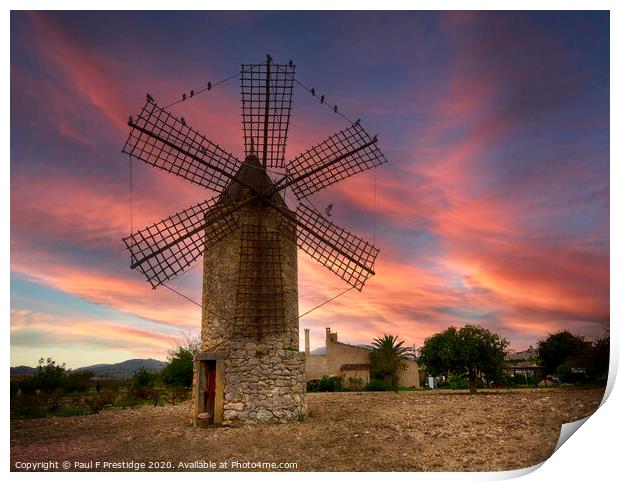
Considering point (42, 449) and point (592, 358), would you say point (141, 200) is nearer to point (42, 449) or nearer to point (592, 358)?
point (42, 449)

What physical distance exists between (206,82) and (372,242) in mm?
4398

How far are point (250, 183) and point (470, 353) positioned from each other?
35.3 ft

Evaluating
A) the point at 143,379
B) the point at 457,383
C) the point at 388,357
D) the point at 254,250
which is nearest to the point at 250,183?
the point at 254,250

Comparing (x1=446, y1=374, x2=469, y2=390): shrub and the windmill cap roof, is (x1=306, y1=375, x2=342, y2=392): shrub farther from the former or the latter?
the windmill cap roof

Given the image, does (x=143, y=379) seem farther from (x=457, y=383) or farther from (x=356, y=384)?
(x=457, y=383)

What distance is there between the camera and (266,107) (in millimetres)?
9688

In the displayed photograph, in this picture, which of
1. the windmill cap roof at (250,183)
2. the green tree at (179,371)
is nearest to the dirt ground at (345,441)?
the windmill cap roof at (250,183)

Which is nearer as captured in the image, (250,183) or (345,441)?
(345,441)

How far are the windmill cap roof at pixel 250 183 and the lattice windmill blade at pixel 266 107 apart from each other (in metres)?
0.19

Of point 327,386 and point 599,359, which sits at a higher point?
point 599,359

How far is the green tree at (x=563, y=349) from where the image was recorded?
993 cm

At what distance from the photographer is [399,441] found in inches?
289

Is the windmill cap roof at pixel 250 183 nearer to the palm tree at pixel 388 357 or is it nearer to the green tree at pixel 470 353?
the green tree at pixel 470 353
